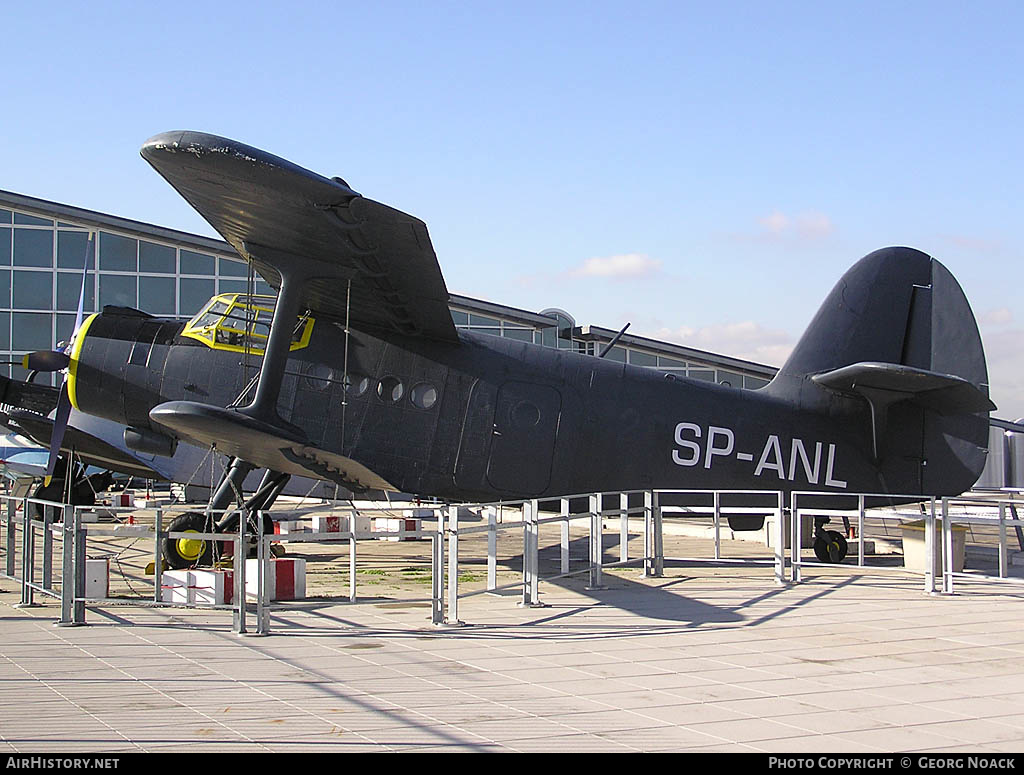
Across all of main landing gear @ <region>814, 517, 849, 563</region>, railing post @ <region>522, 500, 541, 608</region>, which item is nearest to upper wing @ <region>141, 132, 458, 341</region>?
railing post @ <region>522, 500, 541, 608</region>

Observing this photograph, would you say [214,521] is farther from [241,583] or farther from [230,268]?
[230,268]

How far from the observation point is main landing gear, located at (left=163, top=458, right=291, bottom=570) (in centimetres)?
1202

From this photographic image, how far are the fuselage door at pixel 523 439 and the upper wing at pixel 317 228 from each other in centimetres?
A: 130

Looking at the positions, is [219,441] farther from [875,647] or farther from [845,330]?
[845,330]

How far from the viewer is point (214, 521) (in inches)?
511

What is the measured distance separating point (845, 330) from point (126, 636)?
11.0m

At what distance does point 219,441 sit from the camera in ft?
33.3

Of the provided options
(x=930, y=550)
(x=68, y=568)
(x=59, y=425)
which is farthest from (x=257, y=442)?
(x=930, y=550)

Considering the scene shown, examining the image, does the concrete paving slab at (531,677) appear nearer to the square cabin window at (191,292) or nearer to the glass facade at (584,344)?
the square cabin window at (191,292)

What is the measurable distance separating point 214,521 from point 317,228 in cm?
478

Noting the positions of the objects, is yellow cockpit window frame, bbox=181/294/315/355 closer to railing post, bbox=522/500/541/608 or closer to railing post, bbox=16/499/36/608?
railing post, bbox=16/499/36/608

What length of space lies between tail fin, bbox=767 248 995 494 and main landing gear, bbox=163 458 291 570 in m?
7.45

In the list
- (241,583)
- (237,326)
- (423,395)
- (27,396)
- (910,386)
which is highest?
(237,326)

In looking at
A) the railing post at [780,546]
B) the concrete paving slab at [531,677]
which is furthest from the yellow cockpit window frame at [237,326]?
the railing post at [780,546]
